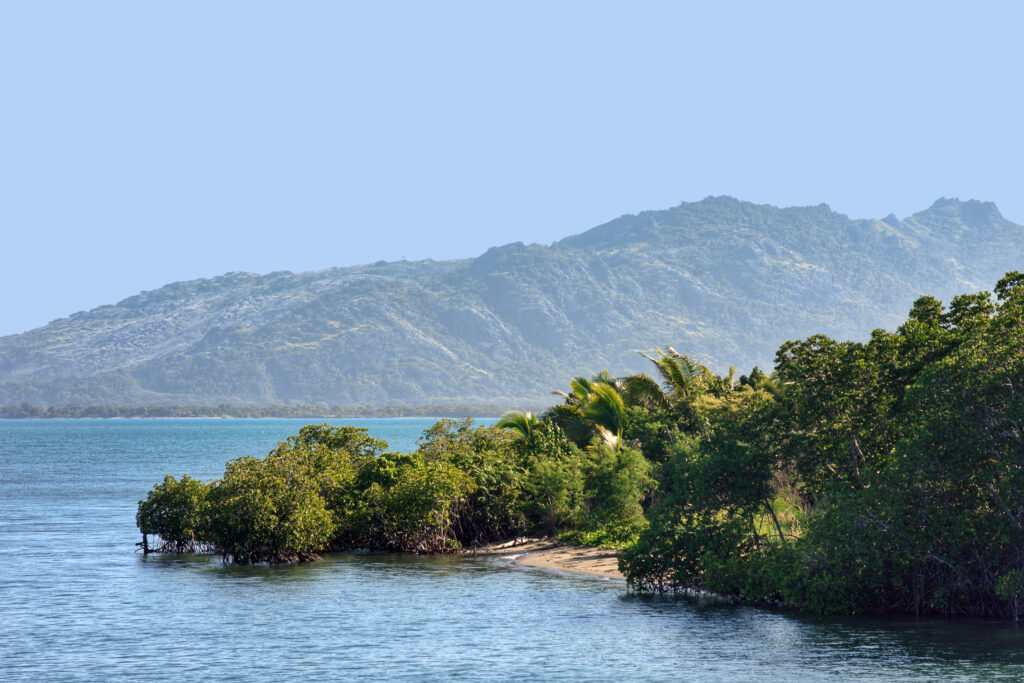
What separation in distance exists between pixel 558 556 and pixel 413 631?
54.2ft

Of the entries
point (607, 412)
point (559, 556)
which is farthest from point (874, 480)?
point (607, 412)

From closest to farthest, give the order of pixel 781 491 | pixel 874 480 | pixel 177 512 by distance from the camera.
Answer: pixel 874 480 < pixel 781 491 < pixel 177 512

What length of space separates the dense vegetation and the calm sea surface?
141 cm

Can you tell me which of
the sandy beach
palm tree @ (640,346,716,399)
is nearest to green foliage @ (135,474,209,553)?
the sandy beach

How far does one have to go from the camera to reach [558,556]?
4959 cm

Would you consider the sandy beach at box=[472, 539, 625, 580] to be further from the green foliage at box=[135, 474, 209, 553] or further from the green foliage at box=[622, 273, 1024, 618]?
the green foliage at box=[135, 474, 209, 553]

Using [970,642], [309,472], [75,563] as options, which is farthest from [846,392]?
[75,563]

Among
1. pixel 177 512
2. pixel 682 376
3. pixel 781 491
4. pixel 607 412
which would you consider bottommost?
pixel 177 512

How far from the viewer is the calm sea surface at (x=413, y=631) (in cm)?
2853

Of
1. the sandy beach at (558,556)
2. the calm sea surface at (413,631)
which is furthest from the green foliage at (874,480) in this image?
the sandy beach at (558,556)

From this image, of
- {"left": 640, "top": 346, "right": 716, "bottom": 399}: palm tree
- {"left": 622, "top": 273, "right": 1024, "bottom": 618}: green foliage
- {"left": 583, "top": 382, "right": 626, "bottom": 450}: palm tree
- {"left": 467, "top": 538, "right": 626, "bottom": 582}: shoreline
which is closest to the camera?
{"left": 622, "top": 273, "right": 1024, "bottom": 618}: green foliage

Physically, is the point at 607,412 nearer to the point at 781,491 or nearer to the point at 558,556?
the point at 558,556

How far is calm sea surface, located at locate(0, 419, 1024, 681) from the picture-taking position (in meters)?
28.5

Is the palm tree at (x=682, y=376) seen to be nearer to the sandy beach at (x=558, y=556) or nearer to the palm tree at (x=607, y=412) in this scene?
the palm tree at (x=607, y=412)
